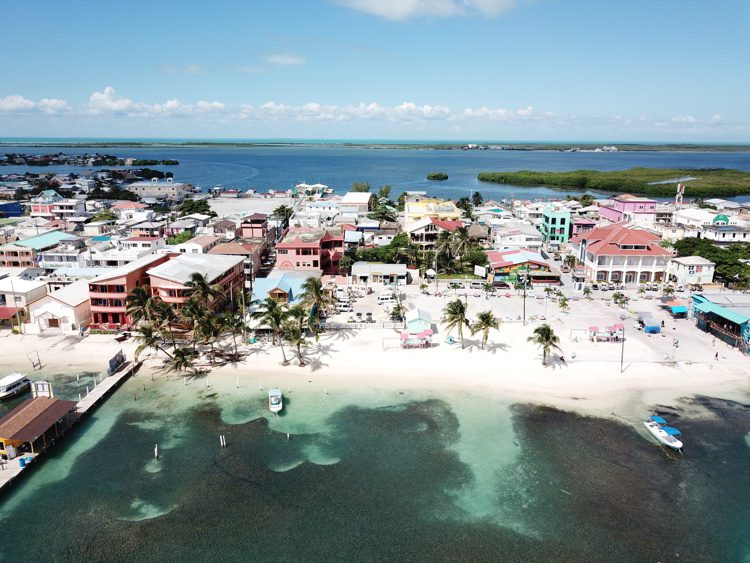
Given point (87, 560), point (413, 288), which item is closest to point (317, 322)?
point (413, 288)

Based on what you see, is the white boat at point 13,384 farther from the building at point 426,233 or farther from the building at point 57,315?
the building at point 426,233

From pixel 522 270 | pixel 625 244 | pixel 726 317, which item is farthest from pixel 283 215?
pixel 726 317

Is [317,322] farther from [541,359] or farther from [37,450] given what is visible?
[37,450]

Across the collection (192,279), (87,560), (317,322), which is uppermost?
(192,279)

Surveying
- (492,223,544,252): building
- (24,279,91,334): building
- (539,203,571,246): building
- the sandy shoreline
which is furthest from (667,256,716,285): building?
(24,279,91,334): building

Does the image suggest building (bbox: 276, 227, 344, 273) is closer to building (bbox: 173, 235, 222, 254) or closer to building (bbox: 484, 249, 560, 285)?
building (bbox: 173, 235, 222, 254)

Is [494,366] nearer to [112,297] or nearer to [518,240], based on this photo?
[112,297]

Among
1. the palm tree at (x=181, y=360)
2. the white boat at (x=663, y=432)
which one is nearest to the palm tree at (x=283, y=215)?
the palm tree at (x=181, y=360)
